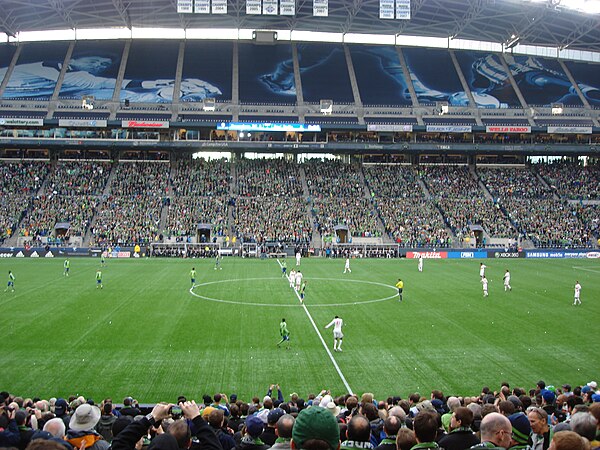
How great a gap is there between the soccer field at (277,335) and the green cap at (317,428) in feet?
41.9

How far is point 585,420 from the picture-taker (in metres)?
6.63

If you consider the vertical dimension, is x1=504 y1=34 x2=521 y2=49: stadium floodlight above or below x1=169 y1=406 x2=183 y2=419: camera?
above

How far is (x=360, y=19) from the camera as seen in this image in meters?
76.9

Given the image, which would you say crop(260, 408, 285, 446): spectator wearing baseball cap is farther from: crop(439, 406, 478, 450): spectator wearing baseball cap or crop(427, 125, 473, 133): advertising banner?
crop(427, 125, 473, 133): advertising banner

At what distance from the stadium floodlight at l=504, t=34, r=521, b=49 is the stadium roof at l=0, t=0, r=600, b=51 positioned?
47 centimetres

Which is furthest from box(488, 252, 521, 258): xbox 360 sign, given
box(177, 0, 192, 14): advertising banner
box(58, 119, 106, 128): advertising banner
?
box(58, 119, 106, 128): advertising banner

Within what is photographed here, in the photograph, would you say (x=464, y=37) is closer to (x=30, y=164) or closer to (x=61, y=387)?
(x=30, y=164)

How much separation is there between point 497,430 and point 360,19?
256 feet

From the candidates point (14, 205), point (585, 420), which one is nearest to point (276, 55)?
point (14, 205)

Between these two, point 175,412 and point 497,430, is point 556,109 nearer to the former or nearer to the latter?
point 175,412

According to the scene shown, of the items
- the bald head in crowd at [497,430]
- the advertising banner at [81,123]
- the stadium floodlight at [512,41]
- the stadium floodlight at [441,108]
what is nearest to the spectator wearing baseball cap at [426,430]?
the bald head in crowd at [497,430]

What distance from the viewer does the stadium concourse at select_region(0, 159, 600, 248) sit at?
6097 cm

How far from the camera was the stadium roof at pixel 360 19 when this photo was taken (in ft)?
229

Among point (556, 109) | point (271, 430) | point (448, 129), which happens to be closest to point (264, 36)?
point (448, 129)
